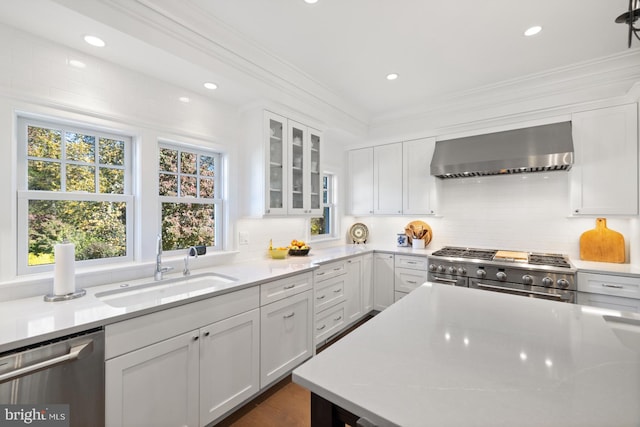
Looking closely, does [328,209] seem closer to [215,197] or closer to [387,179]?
[387,179]

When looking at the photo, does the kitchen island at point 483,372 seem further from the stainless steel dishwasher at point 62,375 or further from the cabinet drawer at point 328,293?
the cabinet drawer at point 328,293

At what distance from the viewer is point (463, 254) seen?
10.7 feet

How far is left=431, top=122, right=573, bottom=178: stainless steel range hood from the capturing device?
282 cm

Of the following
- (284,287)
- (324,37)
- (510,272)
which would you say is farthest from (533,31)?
(284,287)

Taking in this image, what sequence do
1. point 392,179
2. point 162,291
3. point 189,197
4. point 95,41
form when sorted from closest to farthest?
point 95,41, point 162,291, point 189,197, point 392,179

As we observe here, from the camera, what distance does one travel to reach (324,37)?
7.74 ft

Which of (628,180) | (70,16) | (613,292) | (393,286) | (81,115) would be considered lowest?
(393,286)

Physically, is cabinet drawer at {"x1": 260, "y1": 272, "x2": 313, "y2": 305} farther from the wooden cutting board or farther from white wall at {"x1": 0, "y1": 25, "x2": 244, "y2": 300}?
the wooden cutting board

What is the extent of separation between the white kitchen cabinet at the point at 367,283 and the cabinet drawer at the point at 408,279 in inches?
13.2

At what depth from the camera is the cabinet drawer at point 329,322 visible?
2.93m

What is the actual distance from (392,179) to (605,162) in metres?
2.08

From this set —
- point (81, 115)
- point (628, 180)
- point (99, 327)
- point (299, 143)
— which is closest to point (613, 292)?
point (628, 180)

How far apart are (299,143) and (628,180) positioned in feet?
10.1

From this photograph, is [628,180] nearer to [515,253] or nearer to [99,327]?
[515,253]
